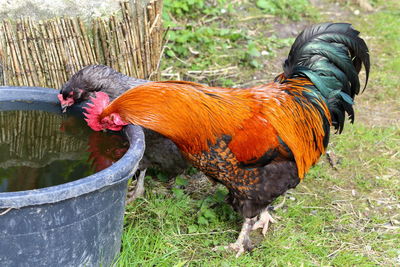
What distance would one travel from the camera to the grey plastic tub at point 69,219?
2.27 m

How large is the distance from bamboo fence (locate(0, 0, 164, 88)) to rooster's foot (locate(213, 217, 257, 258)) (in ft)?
5.82

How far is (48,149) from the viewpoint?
3.07 meters

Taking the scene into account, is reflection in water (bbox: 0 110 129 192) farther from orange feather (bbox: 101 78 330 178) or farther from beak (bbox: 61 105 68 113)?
orange feather (bbox: 101 78 330 178)

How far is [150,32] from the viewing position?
447 centimetres

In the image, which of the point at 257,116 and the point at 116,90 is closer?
the point at 257,116

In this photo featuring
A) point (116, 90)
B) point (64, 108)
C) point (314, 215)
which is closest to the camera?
point (64, 108)

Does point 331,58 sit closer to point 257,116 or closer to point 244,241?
point 257,116

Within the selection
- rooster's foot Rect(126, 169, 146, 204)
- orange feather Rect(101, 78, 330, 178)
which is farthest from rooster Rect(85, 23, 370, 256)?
rooster's foot Rect(126, 169, 146, 204)

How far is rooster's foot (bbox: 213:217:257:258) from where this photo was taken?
365cm

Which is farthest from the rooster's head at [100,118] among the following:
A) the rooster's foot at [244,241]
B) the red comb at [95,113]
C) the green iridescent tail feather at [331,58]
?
the green iridescent tail feather at [331,58]

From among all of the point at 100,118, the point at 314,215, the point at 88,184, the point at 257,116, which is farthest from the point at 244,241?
the point at 88,184

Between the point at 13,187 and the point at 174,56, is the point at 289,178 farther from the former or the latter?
the point at 174,56

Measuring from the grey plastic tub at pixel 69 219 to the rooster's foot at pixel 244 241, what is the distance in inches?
41.9

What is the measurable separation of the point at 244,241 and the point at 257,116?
1.00m
